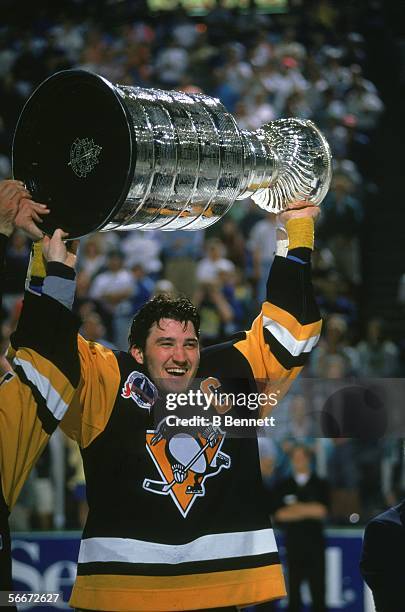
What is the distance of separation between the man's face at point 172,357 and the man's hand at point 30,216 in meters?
0.34

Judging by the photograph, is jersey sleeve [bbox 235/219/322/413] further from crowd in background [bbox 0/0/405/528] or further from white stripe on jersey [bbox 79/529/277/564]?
white stripe on jersey [bbox 79/529/277/564]

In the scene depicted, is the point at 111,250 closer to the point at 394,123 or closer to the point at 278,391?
the point at 394,123

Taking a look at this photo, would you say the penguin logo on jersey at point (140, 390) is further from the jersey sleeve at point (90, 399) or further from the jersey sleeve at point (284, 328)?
the jersey sleeve at point (284, 328)

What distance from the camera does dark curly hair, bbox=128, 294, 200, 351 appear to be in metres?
2.24

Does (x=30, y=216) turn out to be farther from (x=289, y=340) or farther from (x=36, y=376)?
(x=289, y=340)

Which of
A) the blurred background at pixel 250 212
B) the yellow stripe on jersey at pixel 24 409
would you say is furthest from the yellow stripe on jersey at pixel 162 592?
the blurred background at pixel 250 212

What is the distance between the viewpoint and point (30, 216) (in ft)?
6.81

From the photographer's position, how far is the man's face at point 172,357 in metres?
2.21

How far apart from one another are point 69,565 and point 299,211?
1006mm

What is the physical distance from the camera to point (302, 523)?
2.56 m

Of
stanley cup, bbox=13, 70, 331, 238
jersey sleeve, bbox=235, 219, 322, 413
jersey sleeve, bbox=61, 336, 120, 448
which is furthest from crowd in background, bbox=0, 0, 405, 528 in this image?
stanley cup, bbox=13, 70, 331, 238

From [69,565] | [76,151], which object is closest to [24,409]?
[76,151]

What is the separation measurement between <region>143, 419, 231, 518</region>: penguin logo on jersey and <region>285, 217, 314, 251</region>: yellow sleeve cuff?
43cm

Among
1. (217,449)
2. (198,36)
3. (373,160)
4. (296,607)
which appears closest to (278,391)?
(217,449)
